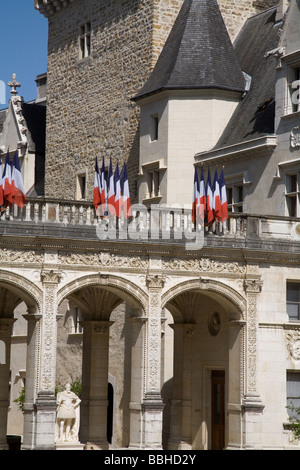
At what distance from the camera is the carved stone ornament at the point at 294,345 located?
31688 mm

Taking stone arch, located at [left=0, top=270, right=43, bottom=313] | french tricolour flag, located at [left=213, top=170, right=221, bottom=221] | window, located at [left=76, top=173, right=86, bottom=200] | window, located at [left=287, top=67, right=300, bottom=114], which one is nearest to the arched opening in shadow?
window, located at [left=76, top=173, right=86, bottom=200]

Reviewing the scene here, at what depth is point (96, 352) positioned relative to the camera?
34094 millimetres

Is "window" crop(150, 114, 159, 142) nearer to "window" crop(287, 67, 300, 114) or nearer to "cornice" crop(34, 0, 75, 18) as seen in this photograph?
"window" crop(287, 67, 300, 114)

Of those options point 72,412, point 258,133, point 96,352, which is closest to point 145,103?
point 258,133

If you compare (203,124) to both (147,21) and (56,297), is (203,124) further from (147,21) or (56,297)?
(56,297)

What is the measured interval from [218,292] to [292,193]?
16.3 ft

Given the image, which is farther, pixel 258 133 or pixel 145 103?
pixel 145 103

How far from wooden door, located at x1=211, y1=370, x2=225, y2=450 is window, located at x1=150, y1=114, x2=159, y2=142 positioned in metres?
9.24

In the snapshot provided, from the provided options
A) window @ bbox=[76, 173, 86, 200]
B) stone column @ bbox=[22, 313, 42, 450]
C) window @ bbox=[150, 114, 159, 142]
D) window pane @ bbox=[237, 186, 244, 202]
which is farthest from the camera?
window @ bbox=[76, 173, 86, 200]

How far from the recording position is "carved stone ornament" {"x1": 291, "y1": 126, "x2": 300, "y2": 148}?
34156 millimetres

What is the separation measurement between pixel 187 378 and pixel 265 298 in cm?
414

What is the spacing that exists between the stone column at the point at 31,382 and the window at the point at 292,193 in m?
9.34

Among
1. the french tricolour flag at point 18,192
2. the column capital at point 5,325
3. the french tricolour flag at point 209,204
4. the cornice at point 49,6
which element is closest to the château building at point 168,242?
the column capital at point 5,325
